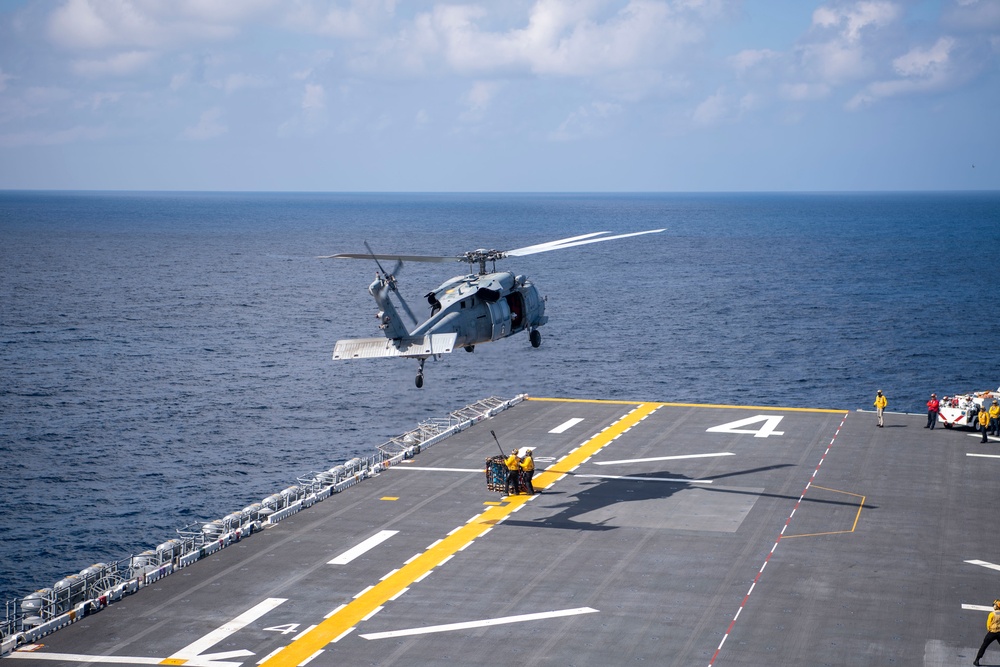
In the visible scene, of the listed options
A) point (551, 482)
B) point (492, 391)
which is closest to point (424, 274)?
point (492, 391)

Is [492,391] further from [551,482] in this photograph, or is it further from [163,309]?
[163,309]

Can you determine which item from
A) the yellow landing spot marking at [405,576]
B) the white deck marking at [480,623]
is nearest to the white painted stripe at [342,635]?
the yellow landing spot marking at [405,576]

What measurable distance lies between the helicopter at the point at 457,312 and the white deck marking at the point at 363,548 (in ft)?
20.8

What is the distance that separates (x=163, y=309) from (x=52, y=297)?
821 inches

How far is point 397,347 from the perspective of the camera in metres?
45.9

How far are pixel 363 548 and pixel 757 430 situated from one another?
96.6ft

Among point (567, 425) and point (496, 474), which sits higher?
point (496, 474)

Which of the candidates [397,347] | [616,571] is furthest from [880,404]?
[397,347]

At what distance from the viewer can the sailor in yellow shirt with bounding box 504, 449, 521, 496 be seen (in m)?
50.8

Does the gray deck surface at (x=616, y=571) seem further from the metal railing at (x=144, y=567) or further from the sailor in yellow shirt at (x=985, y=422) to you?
the sailor in yellow shirt at (x=985, y=422)

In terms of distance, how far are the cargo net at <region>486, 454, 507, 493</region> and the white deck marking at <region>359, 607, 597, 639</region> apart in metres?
14.2

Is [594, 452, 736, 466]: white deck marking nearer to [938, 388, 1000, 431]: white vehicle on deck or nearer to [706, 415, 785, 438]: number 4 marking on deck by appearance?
[706, 415, 785, 438]: number 4 marking on deck

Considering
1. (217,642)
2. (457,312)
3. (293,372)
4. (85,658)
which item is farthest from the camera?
(293,372)

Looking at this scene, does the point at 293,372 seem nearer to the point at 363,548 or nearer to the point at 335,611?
the point at 363,548
